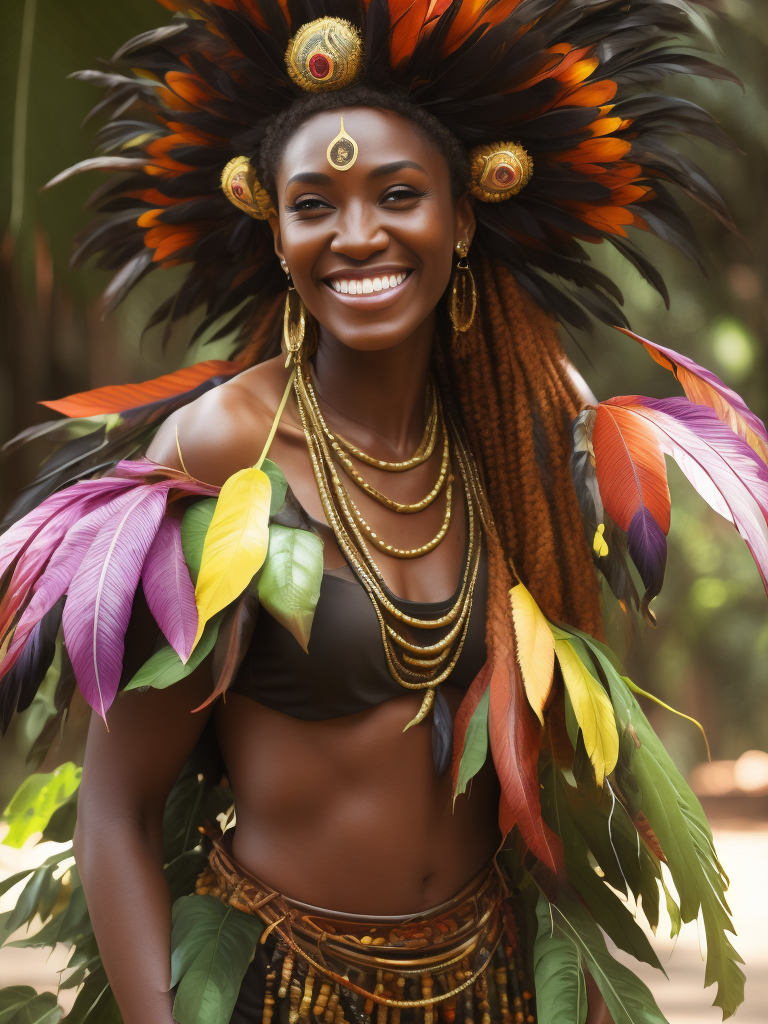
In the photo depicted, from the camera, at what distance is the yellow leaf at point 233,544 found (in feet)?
4.31

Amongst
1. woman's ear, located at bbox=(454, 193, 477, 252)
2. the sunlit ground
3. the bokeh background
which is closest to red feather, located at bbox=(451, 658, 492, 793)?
woman's ear, located at bbox=(454, 193, 477, 252)

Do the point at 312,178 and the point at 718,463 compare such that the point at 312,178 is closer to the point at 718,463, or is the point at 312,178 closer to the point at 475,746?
the point at 718,463

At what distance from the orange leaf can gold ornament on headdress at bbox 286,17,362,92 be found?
624mm

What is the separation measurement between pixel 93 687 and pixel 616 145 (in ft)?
3.53

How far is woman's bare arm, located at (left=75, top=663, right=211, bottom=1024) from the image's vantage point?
1.38 m

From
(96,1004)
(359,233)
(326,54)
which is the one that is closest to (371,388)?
(359,233)

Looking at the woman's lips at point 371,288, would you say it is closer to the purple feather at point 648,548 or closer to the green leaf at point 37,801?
the purple feather at point 648,548

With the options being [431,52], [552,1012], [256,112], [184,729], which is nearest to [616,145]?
[431,52]

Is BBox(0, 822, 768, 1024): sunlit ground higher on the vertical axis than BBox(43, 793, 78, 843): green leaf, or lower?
lower

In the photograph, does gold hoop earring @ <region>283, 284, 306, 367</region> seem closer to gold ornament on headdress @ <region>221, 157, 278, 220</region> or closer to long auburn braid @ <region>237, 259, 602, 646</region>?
gold ornament on headdress @ <region>221, 157, 278, 220</region>

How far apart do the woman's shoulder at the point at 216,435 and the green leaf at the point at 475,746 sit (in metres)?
0.48

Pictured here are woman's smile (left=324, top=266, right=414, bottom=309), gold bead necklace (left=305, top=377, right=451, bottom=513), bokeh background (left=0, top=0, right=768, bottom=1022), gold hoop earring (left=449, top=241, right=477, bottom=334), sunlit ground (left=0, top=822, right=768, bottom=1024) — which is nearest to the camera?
woman's smile (left=324, top=266, right=414, bottom=309)

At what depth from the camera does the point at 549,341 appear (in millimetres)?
1762

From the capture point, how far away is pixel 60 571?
1332 millimetres
